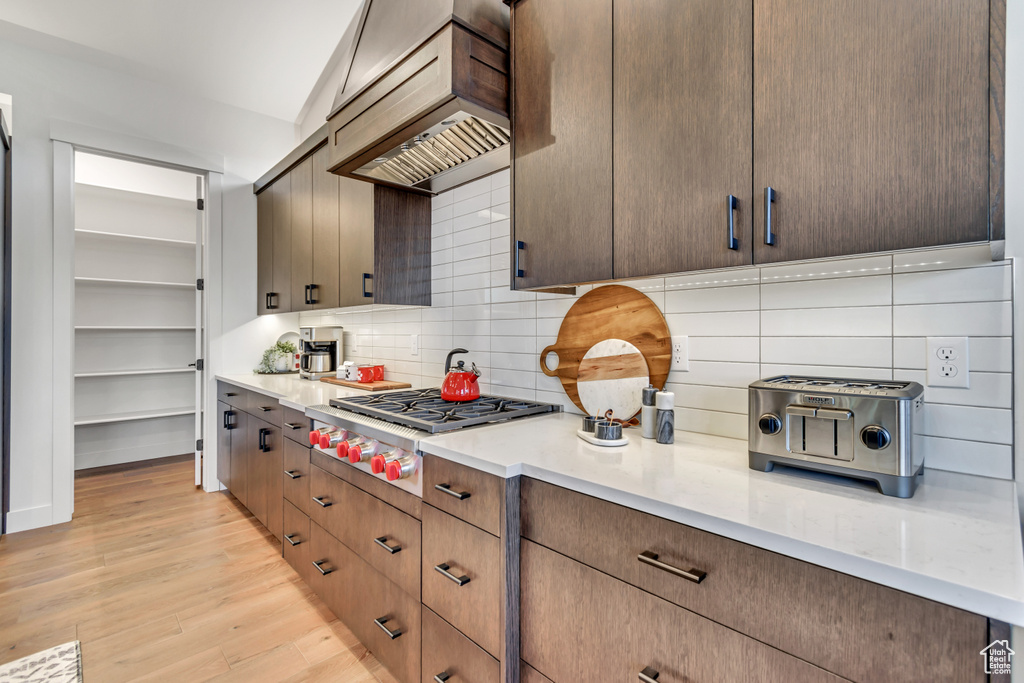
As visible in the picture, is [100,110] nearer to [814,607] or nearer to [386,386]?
[386,386]

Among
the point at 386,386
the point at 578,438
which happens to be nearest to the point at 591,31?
the point at 578,438

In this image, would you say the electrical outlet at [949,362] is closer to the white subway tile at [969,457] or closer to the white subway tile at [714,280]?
the white subway tile at [969,457]

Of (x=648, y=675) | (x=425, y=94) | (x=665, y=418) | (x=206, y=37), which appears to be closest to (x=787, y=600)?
(x=648, y=675)

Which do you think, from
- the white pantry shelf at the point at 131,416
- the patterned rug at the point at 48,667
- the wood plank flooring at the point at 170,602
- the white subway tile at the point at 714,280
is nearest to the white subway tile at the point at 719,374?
the white subway tile at the point at 714,280

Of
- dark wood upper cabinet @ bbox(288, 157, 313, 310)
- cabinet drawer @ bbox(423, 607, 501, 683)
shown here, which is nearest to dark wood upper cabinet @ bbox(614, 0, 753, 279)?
cabinet drawer @ bbox(423, 607, 501, 683)

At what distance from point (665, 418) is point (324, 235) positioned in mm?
2346

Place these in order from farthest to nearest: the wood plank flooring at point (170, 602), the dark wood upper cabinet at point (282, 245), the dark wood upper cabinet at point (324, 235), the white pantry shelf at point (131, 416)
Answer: the white pantry shelf at point (131, 416) → the dark wood upper cabinet at point (282, 245) → the dark wood upper cabinet at point (324, 235) → the wood plank flooring at point (170, 602)

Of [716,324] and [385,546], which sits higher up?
[716,324]

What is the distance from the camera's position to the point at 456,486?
1.29m

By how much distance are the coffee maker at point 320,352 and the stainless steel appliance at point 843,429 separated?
2.88 meters

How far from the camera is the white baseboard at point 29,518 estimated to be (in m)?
2.83

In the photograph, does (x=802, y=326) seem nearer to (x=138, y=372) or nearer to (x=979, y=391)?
(x=979, y=391)

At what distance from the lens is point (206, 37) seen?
3090mm

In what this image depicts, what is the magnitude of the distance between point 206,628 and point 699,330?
7.40 feet
